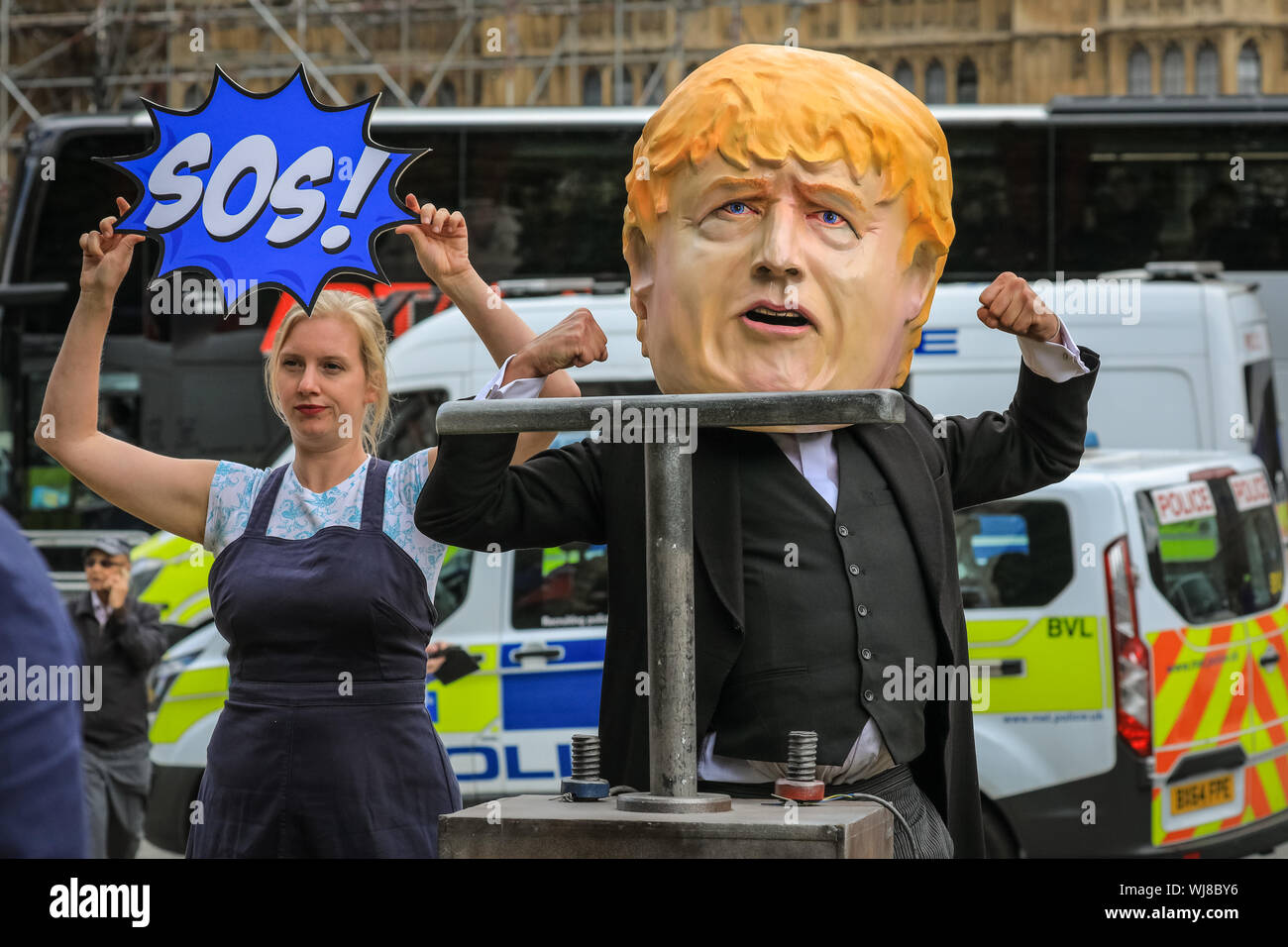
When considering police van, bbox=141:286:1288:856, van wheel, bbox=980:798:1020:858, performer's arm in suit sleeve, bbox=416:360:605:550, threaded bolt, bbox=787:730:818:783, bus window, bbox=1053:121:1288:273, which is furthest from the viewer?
bus window, bbox=1053:121:1288:273

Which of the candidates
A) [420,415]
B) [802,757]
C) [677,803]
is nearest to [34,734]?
[677,803]

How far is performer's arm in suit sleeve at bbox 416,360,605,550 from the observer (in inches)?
107

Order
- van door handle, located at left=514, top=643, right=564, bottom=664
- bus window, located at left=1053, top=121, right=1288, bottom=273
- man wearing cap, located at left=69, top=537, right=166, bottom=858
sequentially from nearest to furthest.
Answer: man wearing cap, located at left=69, top=537, right=166, bottom=858 → van door handle, located at left=514, top=643, right=564, bottom=664 → bus window, located at left=1053, top=121, right=1288, bottom=273

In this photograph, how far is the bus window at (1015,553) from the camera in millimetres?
6484

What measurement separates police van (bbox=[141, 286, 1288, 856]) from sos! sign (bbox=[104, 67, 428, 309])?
3.60 m

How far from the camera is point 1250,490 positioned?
22.7 feet

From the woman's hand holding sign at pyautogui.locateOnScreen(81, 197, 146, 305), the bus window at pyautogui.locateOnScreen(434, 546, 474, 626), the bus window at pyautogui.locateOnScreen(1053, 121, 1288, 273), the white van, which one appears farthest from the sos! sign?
the bus window at pyautogui.locateOnScreen(1053, 121, 1288, 273)

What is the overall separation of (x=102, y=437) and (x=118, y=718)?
3643 mm

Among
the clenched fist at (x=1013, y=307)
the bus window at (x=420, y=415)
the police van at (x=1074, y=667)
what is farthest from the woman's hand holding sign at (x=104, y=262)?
the bus window at (x=420, y=415)

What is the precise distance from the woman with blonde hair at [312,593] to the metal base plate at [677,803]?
32.4 inches

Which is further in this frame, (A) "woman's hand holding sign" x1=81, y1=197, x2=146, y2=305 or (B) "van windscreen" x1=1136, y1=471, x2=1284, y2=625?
(B) "van windscreen" x1=1136, y1=471, x2=1284, y2=625

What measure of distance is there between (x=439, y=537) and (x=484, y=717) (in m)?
4.07

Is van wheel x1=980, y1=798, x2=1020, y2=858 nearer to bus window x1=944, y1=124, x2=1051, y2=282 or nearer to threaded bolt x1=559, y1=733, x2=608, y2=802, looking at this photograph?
threaded bolt x1=559, y1=733, x2=608, y2=802

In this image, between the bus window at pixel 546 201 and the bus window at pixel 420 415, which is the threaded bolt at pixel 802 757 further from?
the bus window at pixel 546 201
